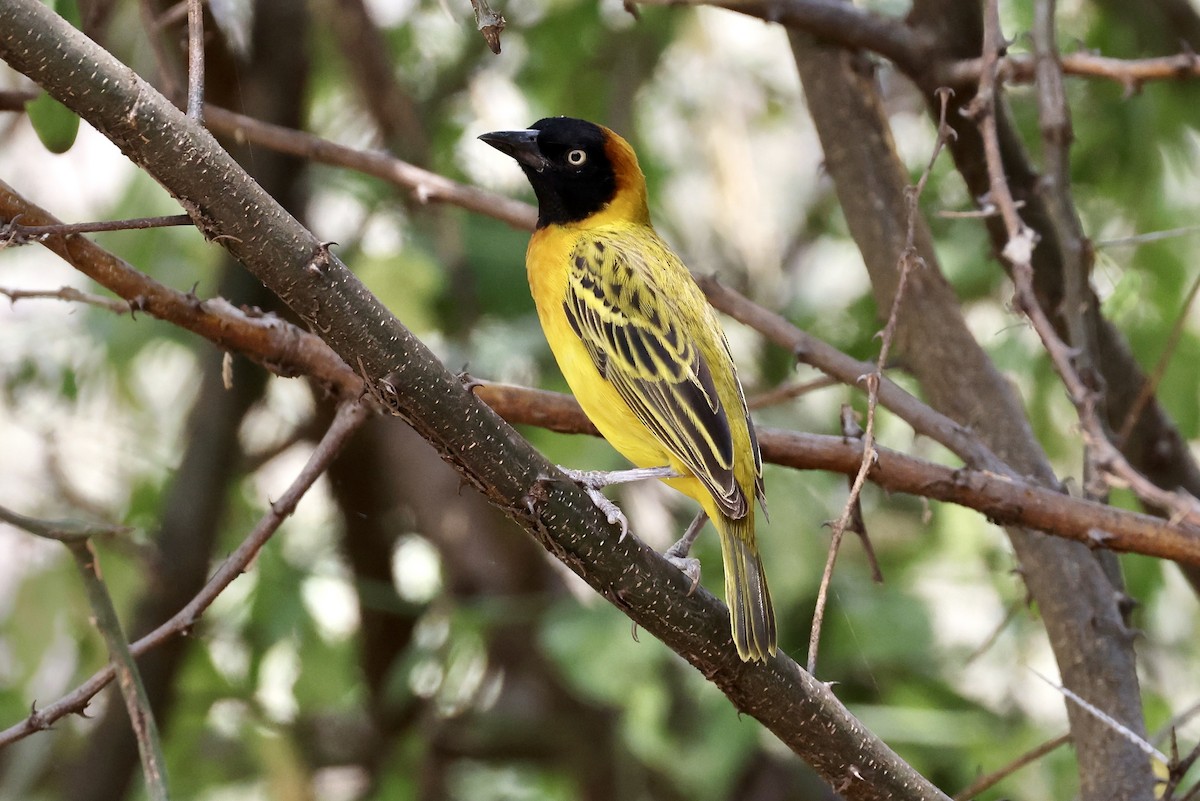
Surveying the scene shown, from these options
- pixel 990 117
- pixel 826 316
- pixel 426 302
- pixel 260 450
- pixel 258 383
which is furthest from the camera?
pixel 260 450

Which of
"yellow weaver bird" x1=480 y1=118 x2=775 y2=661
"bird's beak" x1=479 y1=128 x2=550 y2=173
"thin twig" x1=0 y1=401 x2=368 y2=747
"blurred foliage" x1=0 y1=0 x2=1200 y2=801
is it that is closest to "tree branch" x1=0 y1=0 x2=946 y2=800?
"yellow weaver bird" x1=480 y1=118 x2=775 y2=661

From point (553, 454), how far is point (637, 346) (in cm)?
125

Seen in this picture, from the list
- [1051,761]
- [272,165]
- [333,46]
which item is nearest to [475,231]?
[272,165]

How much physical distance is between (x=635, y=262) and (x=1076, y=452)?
8.62 ft

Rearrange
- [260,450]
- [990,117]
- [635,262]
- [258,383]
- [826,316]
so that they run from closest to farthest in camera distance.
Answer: [990,117], [635,262], [826,316], [258,383], [260,450]

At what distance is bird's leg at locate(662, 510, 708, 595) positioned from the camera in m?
2.67

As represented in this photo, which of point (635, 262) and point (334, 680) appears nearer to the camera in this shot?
point (635, 262)

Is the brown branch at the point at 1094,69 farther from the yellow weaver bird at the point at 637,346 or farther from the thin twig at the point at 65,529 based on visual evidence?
the thin twig at the point at 65,529

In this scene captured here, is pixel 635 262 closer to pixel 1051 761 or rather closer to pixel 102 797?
pixel 1051 761

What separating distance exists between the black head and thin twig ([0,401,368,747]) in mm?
1535

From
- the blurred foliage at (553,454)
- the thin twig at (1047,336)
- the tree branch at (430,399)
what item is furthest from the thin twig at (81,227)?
the blurred foliage at (553,454)

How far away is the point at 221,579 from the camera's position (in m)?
2.67

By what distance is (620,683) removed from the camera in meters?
4.33

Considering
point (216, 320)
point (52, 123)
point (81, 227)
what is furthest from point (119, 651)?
point (52, 123)
